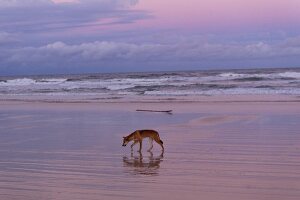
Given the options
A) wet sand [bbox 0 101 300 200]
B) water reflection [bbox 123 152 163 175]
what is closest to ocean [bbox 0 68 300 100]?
wet sand [bbox 0 101 300 200]

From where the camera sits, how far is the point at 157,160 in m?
8.89

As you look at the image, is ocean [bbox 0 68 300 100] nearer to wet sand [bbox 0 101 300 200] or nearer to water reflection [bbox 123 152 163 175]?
wet sand [bbox 0 101 300 200]

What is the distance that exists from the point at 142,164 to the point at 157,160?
38 cm

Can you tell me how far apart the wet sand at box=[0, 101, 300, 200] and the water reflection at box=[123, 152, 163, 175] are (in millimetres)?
15

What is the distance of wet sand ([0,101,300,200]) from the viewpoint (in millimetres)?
6508

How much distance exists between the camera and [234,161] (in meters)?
8.44

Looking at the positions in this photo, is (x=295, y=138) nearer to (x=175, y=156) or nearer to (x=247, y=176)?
(x=175, y=156)

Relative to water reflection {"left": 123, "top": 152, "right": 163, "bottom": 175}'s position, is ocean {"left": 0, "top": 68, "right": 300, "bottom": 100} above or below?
above

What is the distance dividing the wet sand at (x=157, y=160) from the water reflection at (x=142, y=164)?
0.01 metres

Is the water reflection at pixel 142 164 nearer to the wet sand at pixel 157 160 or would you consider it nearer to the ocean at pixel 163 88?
the wet sand at pixel 157 160

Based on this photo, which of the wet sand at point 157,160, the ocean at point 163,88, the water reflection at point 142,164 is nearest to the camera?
the wet sand at point 157,160

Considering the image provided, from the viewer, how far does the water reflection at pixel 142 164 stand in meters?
7.89

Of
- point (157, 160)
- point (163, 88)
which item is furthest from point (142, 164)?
point (163, 88)

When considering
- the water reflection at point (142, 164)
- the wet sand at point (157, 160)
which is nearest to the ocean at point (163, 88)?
the wet sand at point (157, 160)
